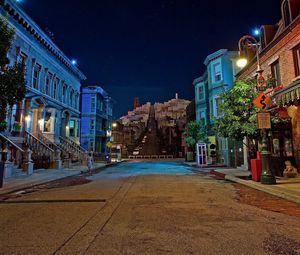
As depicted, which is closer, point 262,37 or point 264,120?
point 264,120

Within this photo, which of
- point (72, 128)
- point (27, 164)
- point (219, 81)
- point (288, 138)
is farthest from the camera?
point (72, 128)

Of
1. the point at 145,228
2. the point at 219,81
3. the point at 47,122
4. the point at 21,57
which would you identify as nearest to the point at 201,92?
the point at 219,81

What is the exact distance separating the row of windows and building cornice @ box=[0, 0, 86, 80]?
8.03ft

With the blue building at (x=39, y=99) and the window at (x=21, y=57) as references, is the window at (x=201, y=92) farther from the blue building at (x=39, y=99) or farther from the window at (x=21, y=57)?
the window at (x=21, y=57)

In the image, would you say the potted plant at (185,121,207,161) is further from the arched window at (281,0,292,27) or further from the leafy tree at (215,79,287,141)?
the arched window at (281,0,292,27)

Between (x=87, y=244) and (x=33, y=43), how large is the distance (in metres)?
22.5

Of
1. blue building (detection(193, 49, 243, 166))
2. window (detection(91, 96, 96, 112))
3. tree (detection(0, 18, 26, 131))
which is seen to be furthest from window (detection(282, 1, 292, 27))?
window (detection(91, 96, 96, 112))

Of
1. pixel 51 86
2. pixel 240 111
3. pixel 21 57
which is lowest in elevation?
pixel 240 111

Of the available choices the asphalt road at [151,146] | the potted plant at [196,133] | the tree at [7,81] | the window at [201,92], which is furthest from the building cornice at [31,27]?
the asphalt road at [151,146]

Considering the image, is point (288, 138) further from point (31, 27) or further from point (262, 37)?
point (31, 27)

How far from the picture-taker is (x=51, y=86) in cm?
2531

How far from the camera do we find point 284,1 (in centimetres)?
1462

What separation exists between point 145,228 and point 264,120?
8.27 metres

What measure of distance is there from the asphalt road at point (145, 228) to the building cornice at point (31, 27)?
1684 cm
